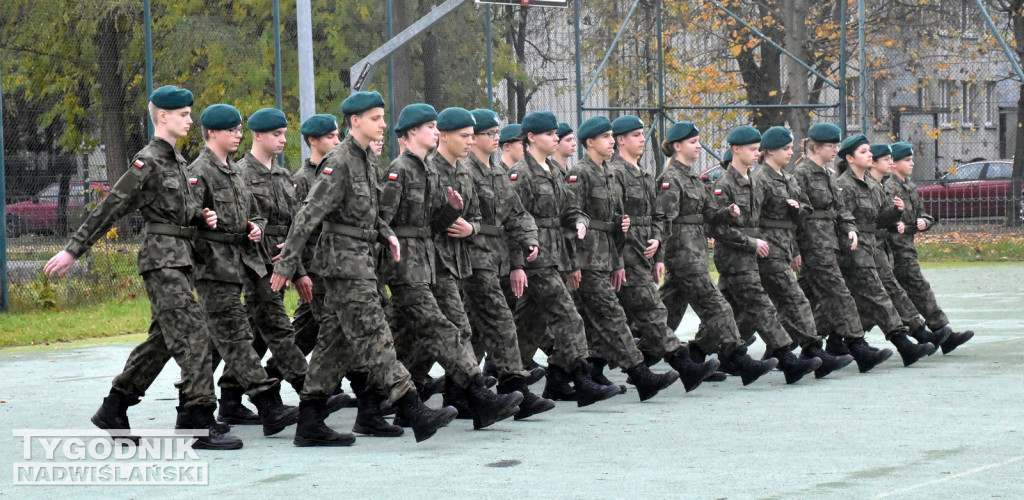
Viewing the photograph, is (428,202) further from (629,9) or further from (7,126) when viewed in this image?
(629,9)

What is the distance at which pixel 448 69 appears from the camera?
19031 mm

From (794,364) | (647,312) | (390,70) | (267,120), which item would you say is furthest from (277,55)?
(794,364)

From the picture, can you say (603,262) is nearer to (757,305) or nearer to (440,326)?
(757,305)

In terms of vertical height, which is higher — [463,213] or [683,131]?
[683,131]

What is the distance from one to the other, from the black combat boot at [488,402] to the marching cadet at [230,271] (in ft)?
3.15

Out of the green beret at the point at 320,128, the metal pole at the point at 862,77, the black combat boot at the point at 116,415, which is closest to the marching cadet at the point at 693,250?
the green beret at the point at 320,128

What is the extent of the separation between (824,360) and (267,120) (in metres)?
4.12

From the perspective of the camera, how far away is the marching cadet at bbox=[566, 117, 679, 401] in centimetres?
931

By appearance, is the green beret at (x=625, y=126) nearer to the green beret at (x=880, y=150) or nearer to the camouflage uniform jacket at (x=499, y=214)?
the camouflage uniform jacket at (x=499, y=214)

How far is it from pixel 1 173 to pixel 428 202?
28.2 feet

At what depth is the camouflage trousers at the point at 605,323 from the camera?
30.6 feet

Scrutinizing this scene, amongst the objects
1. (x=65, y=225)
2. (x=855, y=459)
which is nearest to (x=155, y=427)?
(x=855, y=459)

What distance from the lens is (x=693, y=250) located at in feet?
34.0

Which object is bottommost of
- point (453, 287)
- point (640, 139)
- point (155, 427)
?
point (155, 427)
